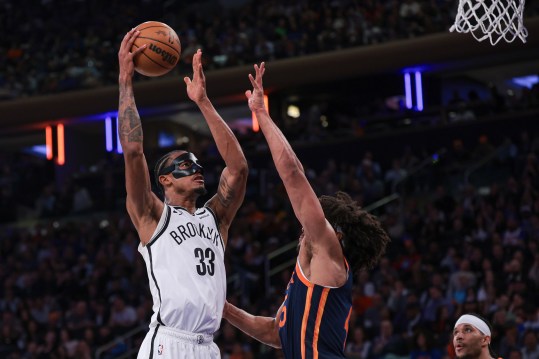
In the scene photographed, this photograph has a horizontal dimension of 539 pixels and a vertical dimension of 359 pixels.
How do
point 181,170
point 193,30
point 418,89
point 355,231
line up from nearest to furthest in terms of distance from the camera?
1. point 355,231
2. point 181,170
3. point 418,89
4. point 193,30

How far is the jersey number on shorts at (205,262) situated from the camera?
223 inches

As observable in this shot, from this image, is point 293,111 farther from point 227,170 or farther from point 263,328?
point 263,328

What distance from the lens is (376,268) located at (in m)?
14.8

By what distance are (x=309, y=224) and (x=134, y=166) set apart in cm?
114

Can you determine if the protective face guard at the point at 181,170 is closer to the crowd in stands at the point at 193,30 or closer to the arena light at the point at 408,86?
the crowd in stands at the point at 193,30

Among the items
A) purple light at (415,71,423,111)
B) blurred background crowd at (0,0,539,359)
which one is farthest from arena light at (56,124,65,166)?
purple light at (415,71,423,111)

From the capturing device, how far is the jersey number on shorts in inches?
223

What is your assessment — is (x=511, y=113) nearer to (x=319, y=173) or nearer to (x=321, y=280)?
(x=319, y=173)

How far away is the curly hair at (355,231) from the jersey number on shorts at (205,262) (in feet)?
2.68

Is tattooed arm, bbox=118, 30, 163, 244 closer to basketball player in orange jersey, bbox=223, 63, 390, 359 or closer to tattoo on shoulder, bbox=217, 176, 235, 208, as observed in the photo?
tattoo on shoulder, bbox=217, 176, 235, 208

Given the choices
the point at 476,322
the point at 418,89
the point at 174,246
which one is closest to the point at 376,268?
the point at 418,89

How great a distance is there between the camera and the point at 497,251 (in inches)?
530

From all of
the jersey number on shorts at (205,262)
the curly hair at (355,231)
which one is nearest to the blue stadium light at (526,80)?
the jersey number on shorts at (205,262)

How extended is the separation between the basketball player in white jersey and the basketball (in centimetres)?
10
